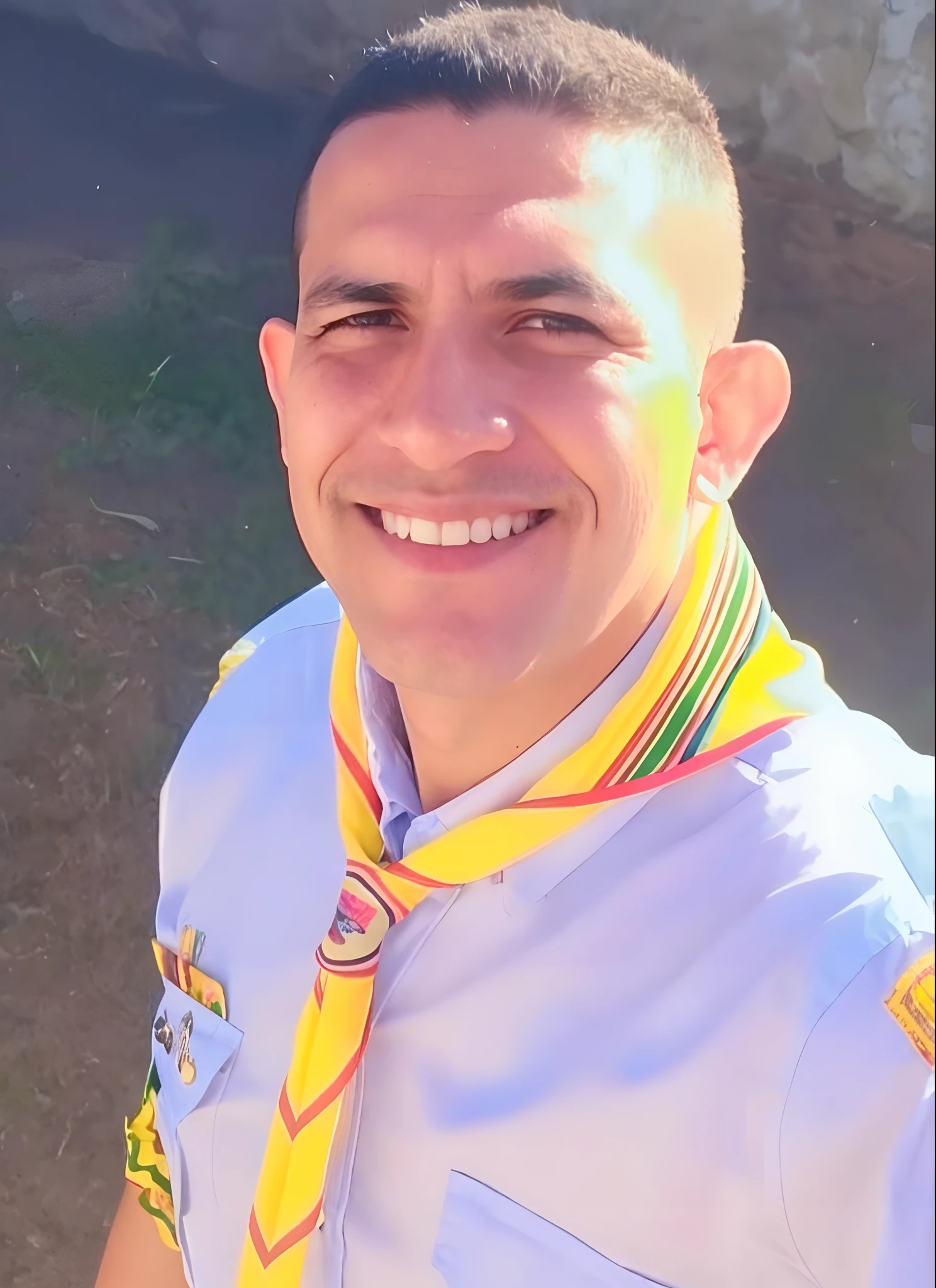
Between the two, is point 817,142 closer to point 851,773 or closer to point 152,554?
point 851,773

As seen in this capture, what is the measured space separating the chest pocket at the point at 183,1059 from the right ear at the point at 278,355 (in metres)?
0.60

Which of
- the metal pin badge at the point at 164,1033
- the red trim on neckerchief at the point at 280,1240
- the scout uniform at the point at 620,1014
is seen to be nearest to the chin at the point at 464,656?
the scout uniform at the point at 620,1014

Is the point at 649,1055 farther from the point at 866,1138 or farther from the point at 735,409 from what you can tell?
the point at 735,409

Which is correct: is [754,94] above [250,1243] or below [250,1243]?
above

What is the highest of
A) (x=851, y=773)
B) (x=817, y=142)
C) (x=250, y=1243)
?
(x=817, y=142)

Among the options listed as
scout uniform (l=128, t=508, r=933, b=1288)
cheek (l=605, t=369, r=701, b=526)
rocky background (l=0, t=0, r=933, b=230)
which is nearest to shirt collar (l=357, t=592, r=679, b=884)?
scout uniform (l=128, t=508, r=933, b=1288)

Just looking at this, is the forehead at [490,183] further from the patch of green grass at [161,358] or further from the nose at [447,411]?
the patch of green grass at [161,358]

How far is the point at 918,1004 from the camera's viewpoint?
25.3 inches

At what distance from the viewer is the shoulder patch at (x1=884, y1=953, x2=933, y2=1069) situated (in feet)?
2.07

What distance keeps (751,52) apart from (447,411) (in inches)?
19.9

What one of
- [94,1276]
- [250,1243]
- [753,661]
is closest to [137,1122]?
[94,1276]

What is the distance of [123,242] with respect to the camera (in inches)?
42.0

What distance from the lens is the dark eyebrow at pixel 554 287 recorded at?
727 millimetres

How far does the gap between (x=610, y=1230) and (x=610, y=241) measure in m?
0.76
